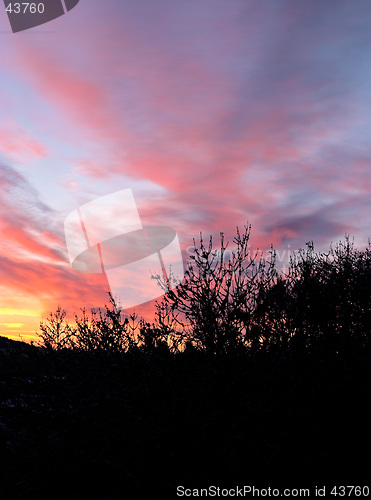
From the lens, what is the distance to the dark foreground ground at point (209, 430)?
677 cm

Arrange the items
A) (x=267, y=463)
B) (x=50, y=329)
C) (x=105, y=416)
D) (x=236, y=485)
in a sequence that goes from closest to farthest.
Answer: (x=267, y=463), (x=236, y=485), (x=105, y=416), (x=50, y=329)

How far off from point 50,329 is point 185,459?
35462 mm

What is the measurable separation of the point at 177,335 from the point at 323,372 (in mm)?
6671

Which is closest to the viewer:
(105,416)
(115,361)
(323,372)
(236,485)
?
(236,485)

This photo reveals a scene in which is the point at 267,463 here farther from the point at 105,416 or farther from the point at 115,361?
the point at 115,361

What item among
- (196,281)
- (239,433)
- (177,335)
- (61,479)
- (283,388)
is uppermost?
(196,281)

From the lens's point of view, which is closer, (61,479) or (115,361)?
(61,479)

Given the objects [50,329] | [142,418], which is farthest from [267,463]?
[50,329]

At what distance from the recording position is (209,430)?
7.07 m

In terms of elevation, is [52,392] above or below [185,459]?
above

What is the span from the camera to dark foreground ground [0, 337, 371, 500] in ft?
22.2

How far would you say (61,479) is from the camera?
31.0ft

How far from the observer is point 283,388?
→ 7547 millimetres

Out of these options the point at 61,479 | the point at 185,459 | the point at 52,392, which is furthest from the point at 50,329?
the point at 185,459
